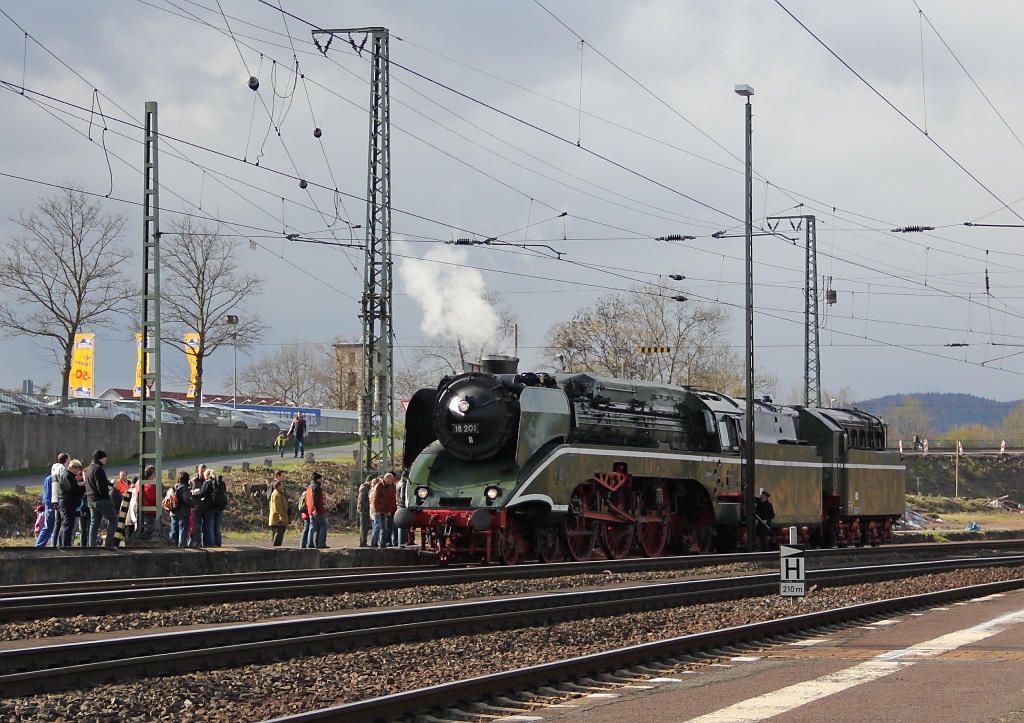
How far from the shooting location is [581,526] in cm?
2352

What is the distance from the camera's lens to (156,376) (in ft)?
77.4

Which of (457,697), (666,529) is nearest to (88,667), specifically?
(457,697)

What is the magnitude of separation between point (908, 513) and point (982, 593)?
41095 mm

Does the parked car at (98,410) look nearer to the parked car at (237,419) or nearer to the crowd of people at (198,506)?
the parked car at (237,419)

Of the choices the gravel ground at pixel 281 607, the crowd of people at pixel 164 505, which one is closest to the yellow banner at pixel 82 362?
the crowd of people at pixel 164 505

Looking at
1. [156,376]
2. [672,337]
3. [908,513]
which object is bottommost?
[908,513]

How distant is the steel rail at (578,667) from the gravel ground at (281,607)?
15.9ft

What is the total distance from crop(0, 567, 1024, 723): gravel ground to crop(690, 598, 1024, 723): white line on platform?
252cm

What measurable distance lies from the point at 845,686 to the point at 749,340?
20994 mm

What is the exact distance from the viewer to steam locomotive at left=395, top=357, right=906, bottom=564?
22.0 m

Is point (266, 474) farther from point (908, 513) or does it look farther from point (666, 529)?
point (908, 513)

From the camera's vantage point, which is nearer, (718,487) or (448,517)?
(448,517)

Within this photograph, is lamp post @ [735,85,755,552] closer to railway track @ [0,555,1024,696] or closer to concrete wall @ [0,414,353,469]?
railway track @ [0,555,1024,696]

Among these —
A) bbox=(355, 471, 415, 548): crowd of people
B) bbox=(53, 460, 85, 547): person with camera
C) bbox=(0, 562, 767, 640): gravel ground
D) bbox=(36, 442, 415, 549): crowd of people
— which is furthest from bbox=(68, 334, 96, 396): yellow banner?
bbox=(0, 562, 767, 640): gravel ground
